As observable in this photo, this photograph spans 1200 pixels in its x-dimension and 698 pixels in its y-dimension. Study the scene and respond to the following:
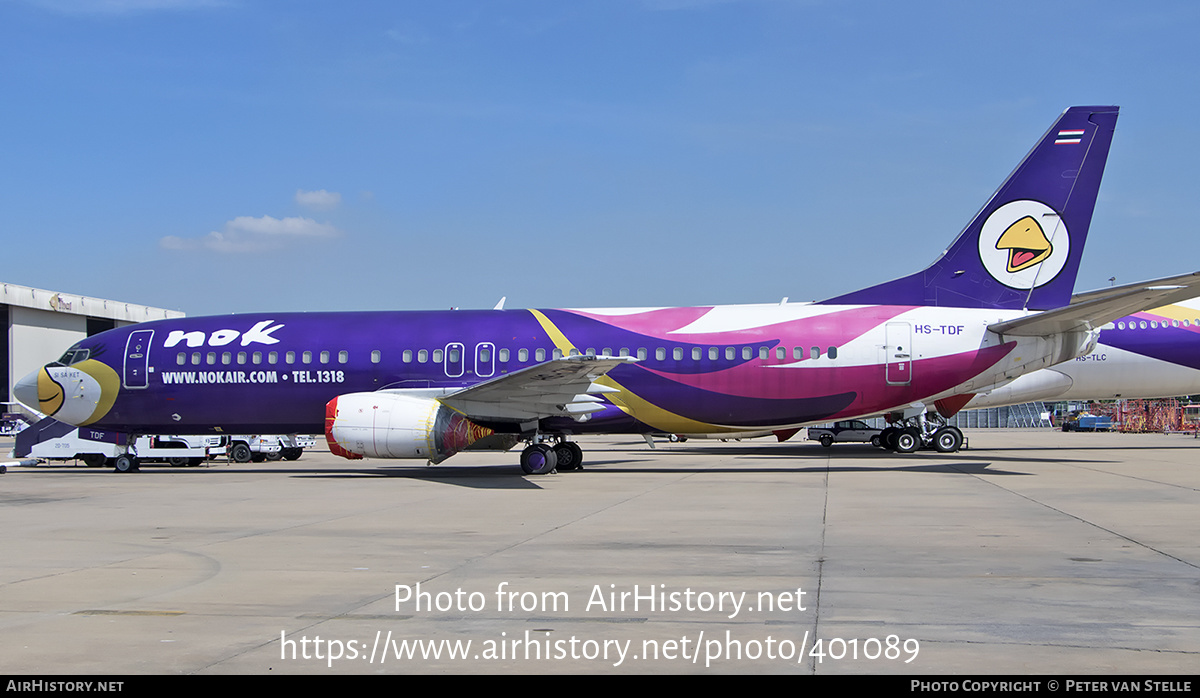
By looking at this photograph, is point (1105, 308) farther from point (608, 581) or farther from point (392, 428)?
point (608, 581)

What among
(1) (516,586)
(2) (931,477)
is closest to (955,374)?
(2) (931,477)

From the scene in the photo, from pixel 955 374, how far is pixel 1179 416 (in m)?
52.9

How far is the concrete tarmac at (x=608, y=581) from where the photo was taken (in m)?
5.83

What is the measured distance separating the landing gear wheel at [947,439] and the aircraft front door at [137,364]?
21.7 metres

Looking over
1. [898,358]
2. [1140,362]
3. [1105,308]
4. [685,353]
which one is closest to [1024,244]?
[1105,308]

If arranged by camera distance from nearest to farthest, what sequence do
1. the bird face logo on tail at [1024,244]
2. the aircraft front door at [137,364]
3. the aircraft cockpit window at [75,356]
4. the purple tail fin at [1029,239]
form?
the purple tail fin at [1029,239] → the bird face logo on tail at [1024,244] → the aircraft front door at [137,364] → the aircraft cockpit window at [75,356]

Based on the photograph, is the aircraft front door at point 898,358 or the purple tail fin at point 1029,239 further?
the purple tail fin at point 1029,239

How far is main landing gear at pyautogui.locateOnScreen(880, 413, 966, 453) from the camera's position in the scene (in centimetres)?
2903

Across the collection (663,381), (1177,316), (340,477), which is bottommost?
(340,477)

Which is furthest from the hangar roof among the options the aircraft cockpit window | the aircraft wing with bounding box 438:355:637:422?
the aircraft wing with bounding box 438:355:637:422

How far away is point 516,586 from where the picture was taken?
8.16 metres

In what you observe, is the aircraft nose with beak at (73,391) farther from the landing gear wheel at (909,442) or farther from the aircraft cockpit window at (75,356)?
the landing gear wheel at (909,442)

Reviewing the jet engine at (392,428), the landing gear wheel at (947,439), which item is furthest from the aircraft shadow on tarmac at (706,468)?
the jet engine at (392,428)

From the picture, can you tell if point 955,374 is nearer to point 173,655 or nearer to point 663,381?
point 663,381
